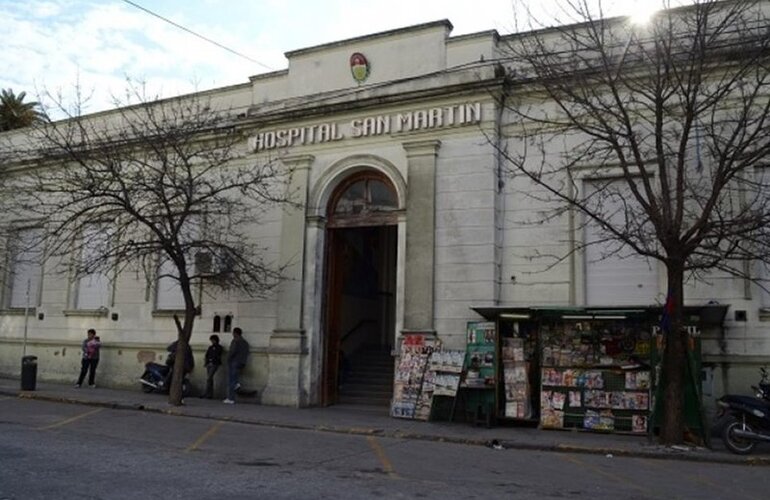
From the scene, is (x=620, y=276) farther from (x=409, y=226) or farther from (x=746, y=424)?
(x=409, y=226)

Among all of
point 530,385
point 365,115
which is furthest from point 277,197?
point 530,385

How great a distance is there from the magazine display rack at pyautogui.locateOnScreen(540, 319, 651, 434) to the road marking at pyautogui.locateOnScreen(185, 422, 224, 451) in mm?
6070

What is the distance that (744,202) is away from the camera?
1344cm

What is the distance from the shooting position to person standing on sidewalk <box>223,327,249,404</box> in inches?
676

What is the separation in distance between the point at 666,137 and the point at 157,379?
44.2ft

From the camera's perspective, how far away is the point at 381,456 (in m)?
10.2

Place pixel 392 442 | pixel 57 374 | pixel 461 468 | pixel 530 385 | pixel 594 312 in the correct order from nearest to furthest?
pixel 461 468, pixel 392 442, pixel 594 312, pixel 530 385, pixel 57 374

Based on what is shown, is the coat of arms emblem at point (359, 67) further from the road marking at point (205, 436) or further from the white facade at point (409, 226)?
the road marking at point (205, 436)

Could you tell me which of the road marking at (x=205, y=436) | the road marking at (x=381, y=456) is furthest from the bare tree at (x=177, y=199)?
the road marking at (x=381, y=456)

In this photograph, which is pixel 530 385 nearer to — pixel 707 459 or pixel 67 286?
pixel 707 459

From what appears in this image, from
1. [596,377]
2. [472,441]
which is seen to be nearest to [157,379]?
[472,441]

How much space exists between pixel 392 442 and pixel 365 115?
Answer: 325 inches

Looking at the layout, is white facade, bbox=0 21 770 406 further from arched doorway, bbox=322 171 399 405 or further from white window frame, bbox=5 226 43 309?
white window frame, bbox=5 226 43 309

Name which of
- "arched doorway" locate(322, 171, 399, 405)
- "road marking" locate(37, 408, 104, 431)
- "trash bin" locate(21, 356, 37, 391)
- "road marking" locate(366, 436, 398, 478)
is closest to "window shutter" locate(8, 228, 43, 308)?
"trash bin" locate(21, 356, 37, 391)
